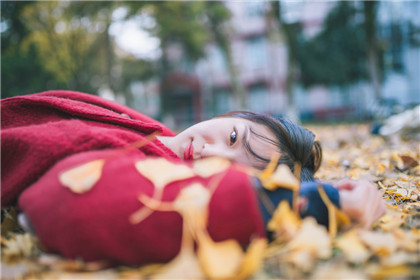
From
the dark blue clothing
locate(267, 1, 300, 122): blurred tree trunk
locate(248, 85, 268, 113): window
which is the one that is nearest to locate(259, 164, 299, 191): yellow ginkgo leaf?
the dark blue clothing

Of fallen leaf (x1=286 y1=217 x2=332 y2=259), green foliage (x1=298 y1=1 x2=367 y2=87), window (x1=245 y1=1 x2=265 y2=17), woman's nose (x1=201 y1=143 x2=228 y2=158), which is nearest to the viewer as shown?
fallen leaf (x1=286 y1=217 x2=332 y2=259)

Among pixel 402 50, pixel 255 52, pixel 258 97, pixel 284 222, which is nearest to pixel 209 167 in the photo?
pixel 284 222

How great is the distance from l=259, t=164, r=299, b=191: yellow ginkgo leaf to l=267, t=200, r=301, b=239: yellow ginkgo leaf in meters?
0.05

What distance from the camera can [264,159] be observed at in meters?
1.31

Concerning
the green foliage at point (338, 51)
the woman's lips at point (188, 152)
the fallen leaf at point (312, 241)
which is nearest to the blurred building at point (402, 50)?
the green foliage at point (338, 51)

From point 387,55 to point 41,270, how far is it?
18996mm

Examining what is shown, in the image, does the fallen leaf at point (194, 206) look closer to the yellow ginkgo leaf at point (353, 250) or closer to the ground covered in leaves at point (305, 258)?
the ground covered in leaves at point (305, 258)

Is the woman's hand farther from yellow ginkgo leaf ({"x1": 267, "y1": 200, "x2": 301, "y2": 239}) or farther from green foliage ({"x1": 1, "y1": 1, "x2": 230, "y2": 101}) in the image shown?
→ green foliage ({"x1": 1, "y1": 1, "x2": 230, "y2": 101})

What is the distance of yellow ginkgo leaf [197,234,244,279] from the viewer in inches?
27.0

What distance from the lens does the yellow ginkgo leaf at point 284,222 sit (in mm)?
840

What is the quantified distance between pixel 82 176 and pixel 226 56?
38.0 ft

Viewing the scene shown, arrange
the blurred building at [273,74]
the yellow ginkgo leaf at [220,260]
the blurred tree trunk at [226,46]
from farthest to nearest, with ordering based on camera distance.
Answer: the blurred building at [273,74] → the blurred tree trunk at [226,46] → the yellow ginkgo leaf at [220,260]

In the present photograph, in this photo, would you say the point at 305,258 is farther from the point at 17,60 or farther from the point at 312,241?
the point at 17,60

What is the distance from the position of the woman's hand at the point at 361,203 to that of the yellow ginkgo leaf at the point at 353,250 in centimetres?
13
